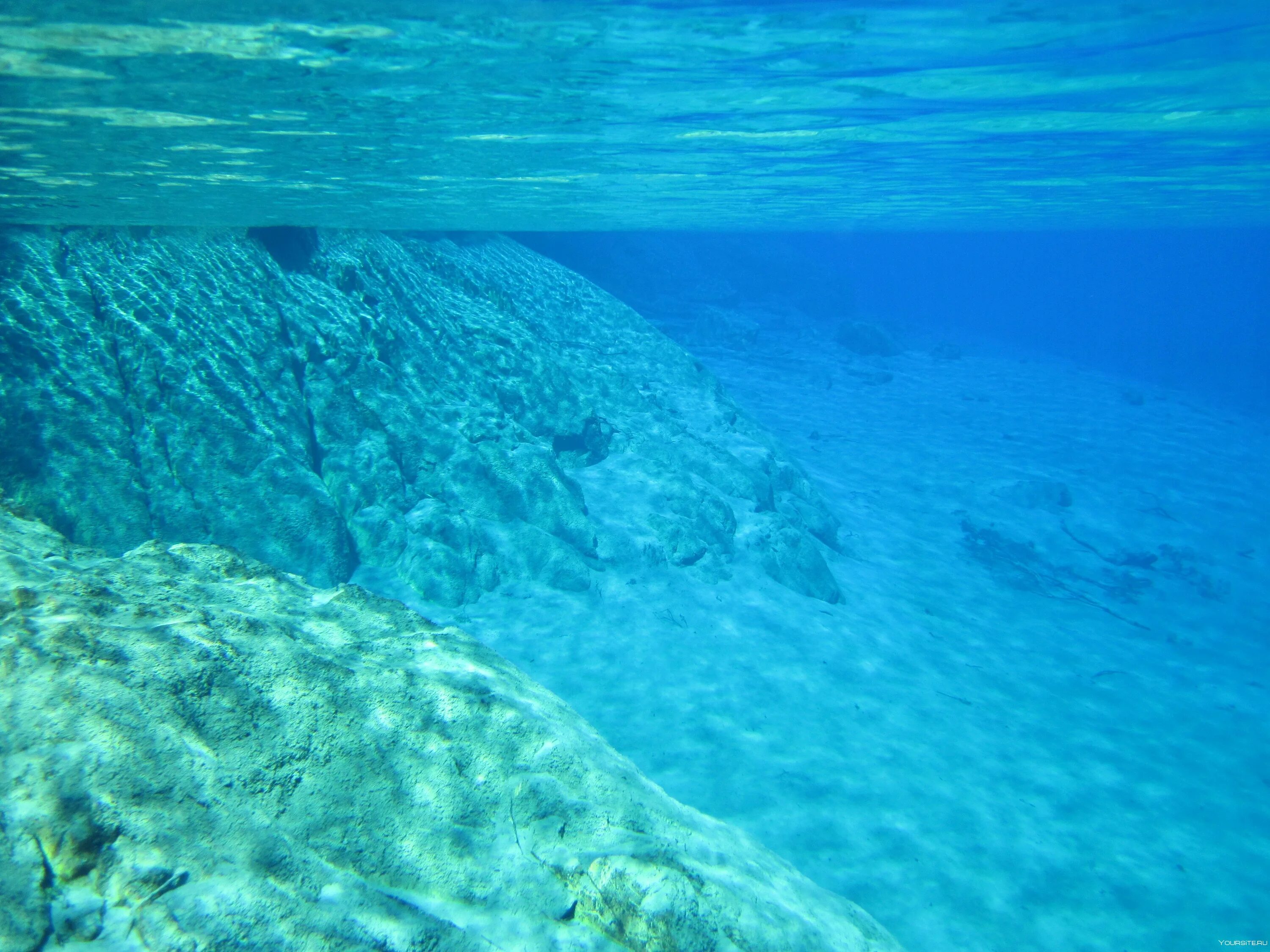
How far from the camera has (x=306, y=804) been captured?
3070 millimetres

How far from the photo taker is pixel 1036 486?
709 inches

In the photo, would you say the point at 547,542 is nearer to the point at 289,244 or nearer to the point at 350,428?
the point at 350,428

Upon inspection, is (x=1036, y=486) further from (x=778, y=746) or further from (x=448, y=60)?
(x=448, y=60)

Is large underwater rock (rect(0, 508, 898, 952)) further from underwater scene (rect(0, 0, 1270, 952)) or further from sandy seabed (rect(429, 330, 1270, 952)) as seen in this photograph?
sandy seabed (rect(429, 330, 1270, 952))

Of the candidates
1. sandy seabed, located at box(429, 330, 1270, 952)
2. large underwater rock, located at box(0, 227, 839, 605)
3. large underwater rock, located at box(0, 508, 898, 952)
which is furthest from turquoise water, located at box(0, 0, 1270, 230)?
sandy seabed, located at box(429, 330, 1270, 952)

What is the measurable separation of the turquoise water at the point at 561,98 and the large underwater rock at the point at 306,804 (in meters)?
4.16

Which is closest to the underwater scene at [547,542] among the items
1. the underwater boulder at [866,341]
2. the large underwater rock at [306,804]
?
the large underwater rock at [306,804]

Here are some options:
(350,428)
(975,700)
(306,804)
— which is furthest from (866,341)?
(306,804)

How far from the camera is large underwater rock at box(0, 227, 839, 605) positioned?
7.95 m

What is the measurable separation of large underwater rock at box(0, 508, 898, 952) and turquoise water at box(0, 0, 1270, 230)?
13.6ft

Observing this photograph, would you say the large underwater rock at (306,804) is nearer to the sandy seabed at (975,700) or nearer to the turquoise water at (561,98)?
the sandy seabed at (975,700)

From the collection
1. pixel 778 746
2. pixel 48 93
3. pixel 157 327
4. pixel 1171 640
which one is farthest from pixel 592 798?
pixel 1171 640

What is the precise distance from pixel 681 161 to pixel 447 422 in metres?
6.28

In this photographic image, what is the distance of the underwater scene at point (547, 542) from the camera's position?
9.97ft
